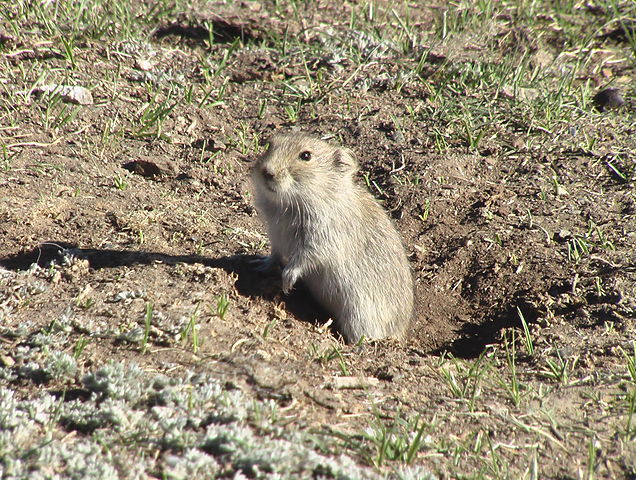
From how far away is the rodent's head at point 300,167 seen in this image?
200 inches

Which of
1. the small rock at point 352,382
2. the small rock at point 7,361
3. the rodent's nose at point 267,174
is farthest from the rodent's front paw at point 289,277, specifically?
the small rock at point 7,361

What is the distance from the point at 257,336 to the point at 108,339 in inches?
36.1

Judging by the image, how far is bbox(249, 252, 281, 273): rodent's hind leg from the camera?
18.1 feet

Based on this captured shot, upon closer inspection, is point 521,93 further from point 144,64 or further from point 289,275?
point 144,64

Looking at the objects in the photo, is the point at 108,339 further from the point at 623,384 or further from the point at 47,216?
the point at 623,384

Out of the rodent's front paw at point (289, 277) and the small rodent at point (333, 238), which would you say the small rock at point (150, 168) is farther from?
the rodent's front paw at point (289, 277)

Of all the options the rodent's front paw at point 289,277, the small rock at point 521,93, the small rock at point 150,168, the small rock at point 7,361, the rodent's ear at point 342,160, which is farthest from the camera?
the small rock at point 521,93

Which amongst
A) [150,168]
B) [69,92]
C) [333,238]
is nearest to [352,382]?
[333,238]

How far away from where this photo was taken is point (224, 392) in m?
3.55

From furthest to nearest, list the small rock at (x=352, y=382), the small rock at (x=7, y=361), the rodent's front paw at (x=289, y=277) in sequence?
the rodent's front paw at (x=289, y=277)
the small rock at (x=352, y=382)
the small rock at (x=7, y=361)

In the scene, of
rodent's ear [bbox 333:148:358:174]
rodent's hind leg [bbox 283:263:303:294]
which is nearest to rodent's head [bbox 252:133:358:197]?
rodent's ear [bbox 333:148:358:174]

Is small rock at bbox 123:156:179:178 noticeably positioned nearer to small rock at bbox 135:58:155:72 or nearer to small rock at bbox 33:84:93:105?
small rock at bbox 33:84:93:105

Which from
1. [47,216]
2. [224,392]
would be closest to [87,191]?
[47,216]

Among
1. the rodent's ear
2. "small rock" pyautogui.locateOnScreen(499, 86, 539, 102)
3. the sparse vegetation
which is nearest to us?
the sparse vegetation
